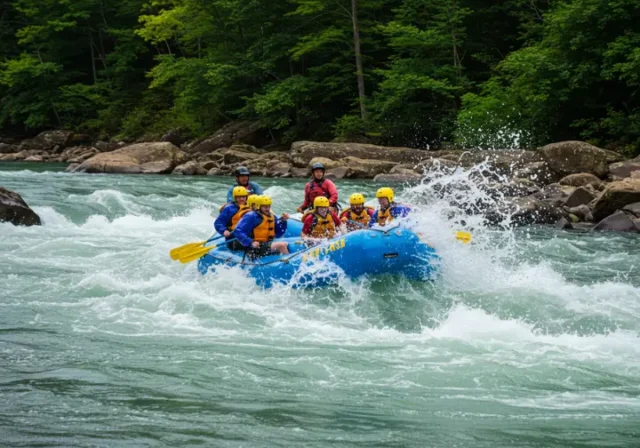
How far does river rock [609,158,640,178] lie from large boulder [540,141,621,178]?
19cm

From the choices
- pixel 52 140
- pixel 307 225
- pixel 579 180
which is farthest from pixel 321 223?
pixel 52 140

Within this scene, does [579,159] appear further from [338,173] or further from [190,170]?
[190,170]

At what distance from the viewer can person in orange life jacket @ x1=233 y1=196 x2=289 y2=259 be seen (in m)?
9.66

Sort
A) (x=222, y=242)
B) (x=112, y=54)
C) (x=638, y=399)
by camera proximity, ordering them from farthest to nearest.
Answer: (x=112, y=54), (x=222, y=242), (x=638, y=399)

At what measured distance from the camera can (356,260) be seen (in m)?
8.98

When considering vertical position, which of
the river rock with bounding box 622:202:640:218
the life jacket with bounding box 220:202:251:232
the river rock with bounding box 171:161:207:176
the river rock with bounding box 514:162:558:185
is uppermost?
the river rock with bounding box 171:161:207:176

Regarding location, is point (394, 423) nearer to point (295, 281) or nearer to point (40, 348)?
point (40, 348)

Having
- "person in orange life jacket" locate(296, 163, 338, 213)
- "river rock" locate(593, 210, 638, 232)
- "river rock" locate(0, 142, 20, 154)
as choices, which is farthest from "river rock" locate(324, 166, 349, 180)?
"river rock" locate(0, 142, 20, 154)

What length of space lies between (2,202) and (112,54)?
82.4ft

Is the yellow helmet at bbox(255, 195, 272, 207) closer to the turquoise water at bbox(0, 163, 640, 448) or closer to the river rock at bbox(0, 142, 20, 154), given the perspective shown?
the turquoise water at bbox(0, 163, 640, 448)

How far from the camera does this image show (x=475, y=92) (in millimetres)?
25562

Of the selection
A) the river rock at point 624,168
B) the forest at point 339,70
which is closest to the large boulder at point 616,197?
the river rock at point 624,168

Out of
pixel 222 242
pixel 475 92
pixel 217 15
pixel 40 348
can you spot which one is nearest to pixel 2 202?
pixel 222 242

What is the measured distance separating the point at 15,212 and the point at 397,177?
33.4 ft
